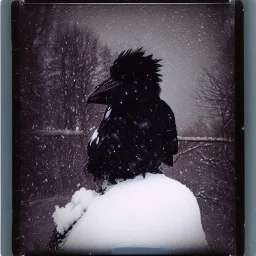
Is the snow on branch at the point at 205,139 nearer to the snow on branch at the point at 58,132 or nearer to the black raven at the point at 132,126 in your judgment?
the black raven at the point at 132,126

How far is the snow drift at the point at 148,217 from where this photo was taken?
60.1 inches

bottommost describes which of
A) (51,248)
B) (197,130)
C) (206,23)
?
(51,248)

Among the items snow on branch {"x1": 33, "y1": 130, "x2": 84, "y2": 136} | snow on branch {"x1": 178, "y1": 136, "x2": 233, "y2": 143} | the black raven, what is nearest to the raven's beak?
the black raven

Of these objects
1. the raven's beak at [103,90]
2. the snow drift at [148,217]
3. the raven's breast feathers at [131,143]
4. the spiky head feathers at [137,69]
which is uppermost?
the spiky head feathers at [137,69]

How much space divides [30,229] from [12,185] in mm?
181

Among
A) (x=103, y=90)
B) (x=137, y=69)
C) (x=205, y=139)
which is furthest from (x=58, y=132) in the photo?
(x=205, y=139)

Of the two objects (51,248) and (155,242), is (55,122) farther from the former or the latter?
(155,242)

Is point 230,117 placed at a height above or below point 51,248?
above

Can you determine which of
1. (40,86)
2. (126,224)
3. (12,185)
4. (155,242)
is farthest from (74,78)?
(155,242)

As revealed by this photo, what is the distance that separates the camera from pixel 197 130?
1526 mm

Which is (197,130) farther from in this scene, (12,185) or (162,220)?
(12,185)

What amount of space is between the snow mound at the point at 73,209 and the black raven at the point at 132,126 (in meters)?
0.07

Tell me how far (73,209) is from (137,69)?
58 cm

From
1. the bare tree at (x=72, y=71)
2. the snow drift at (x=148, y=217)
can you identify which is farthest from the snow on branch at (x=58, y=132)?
the snow drift at (x=148, y=217)
